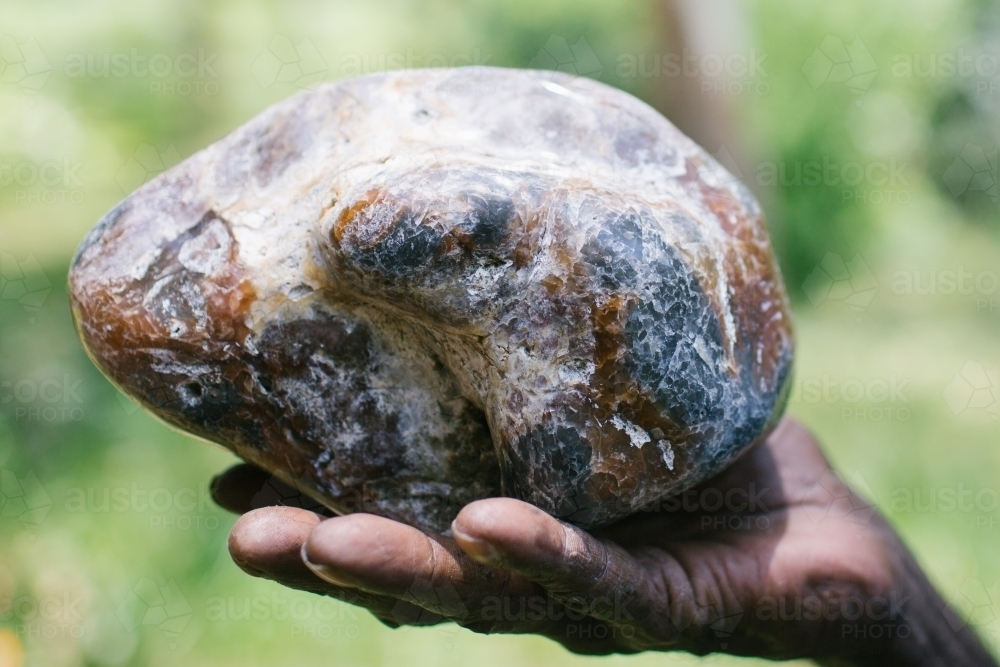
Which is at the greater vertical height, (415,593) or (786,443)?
(415,593)

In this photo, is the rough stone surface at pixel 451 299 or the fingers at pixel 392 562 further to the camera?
the rough stone surface at pixel 451 299

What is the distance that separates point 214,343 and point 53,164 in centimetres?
339

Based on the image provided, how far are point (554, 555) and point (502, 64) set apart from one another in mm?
5210

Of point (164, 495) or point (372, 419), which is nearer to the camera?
point (372, 419)

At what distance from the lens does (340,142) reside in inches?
55.2

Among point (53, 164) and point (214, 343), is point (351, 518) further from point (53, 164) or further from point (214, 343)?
point (53, 164)

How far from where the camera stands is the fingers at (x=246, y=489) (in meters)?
1.60

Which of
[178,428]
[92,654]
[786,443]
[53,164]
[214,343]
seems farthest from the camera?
[53,164]

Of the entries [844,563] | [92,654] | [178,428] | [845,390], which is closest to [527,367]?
[178,428]

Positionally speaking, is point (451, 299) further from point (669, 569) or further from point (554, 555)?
point (669, 569)

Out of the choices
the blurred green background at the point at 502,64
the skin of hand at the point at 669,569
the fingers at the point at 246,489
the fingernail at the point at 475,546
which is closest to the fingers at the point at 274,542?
the skin of hand at the point at 669,569

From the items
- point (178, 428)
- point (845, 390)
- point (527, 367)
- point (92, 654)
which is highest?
point (527, 367)

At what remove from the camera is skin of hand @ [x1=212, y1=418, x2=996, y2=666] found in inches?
43.6

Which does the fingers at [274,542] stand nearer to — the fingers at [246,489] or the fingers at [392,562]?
the fingers at [392,562]
